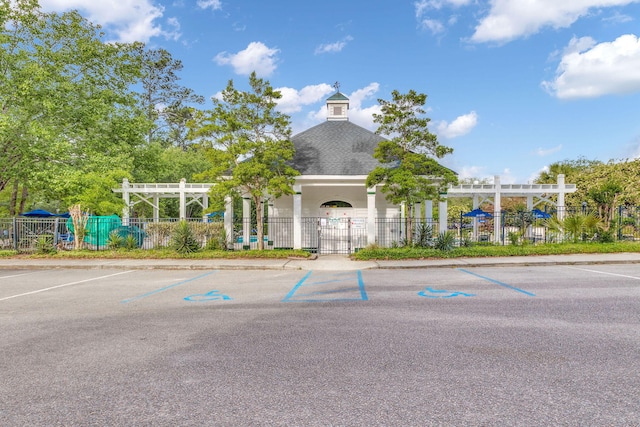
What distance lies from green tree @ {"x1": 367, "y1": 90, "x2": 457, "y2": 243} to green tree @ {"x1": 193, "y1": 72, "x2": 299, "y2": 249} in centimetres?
430

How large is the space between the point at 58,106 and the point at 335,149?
56.3 ft

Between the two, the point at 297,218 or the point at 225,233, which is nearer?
the point at 225,233

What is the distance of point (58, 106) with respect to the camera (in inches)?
907

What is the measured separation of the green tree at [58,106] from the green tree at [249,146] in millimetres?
9292

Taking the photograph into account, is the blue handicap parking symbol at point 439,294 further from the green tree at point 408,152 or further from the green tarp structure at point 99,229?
the green tarp structure at point 99,229

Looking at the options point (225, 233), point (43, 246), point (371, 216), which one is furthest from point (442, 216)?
point (43, 246)

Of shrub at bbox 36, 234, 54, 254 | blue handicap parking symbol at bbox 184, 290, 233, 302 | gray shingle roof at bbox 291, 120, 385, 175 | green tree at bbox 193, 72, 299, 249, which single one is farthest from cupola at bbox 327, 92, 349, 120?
blue handicap parking symbol at bbox 184, 290, 233, 302

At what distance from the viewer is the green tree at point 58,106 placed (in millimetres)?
21844

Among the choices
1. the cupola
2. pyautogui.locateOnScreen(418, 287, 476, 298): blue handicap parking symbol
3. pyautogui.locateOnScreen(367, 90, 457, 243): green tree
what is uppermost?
the cupola

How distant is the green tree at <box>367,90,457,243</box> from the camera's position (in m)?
17.2

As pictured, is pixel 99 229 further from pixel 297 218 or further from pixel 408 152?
pixel 408 152

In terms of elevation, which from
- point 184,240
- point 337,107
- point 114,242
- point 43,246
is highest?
point 337,107

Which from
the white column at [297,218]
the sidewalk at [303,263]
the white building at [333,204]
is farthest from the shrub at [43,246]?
the white column at [297,218]

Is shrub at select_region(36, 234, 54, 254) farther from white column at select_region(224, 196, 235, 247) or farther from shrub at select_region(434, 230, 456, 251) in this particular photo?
shrub at select_region(434, 230, 456, 251)
